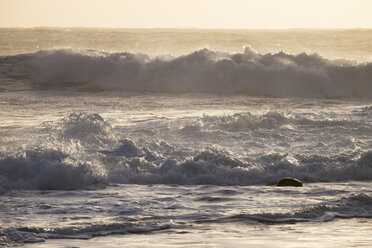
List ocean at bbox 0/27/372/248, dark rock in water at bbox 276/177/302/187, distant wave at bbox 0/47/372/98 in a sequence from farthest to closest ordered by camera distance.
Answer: distant wave at bbox 0/47/372/98 → dark rock in water at bbox 276/177/302/187 → ocean at bbox 0/27/372/248

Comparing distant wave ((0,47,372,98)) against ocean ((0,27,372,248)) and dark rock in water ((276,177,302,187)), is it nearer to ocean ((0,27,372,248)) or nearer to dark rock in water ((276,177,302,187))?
ocean ((0,27,372,248))

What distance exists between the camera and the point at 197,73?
2777 centimetres

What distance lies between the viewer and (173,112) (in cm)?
1903

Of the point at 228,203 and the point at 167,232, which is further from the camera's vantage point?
the point at 228,203

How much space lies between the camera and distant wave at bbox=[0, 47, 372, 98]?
26.3 m

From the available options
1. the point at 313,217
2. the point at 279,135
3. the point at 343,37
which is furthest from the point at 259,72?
the point at 343,37

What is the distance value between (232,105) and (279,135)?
26.8 feet

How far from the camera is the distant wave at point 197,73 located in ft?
86.4

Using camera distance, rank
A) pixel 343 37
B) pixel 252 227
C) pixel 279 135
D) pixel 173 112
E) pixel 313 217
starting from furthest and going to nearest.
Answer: pixel 343 37, pixel 173 112, pixel 279 135, pixel 313 217, pixel 252 227

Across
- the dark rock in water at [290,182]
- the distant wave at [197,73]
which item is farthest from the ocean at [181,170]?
the distant wave at [197,73]

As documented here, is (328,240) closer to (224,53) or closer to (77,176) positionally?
(77,176)

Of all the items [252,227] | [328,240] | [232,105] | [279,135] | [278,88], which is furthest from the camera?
[278,88]

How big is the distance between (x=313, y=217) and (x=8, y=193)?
3992 mm

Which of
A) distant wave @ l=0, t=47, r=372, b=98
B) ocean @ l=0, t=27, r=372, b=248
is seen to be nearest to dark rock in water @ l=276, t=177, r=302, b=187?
ocean @ l=0, t=27, r=372, b=248
